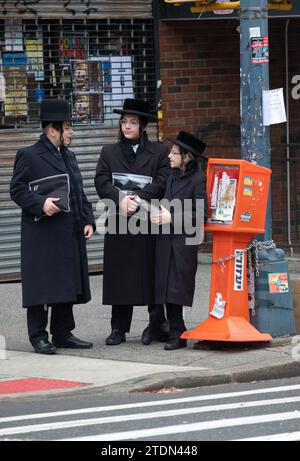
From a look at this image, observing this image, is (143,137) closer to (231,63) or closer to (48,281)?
(48,281)

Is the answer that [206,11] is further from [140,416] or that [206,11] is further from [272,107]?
[140,416]

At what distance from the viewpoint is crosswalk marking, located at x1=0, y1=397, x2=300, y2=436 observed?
7.27 metres

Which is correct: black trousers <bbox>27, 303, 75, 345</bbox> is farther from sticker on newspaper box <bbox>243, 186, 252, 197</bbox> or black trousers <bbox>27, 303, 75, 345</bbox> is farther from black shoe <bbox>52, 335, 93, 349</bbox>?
sticker on newspaper box <bbox>243, 186, 252, 197</bbox>

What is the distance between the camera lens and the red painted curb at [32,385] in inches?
333

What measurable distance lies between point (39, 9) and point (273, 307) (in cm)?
540

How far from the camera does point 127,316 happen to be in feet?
33.0

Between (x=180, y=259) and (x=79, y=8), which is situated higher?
(x=79, y=8)

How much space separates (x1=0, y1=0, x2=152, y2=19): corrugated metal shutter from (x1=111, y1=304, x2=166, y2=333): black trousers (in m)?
4.74

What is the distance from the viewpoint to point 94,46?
1410 cm

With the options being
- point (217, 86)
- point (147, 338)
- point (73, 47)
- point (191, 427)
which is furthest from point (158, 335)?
point (217, 86)

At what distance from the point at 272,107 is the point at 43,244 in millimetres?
2174

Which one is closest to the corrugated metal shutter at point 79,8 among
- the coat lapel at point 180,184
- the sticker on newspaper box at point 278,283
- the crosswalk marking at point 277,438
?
the coat lapel at point 180,184

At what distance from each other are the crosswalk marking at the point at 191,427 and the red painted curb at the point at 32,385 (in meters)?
1.44

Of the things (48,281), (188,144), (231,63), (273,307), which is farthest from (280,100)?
(231,63)
